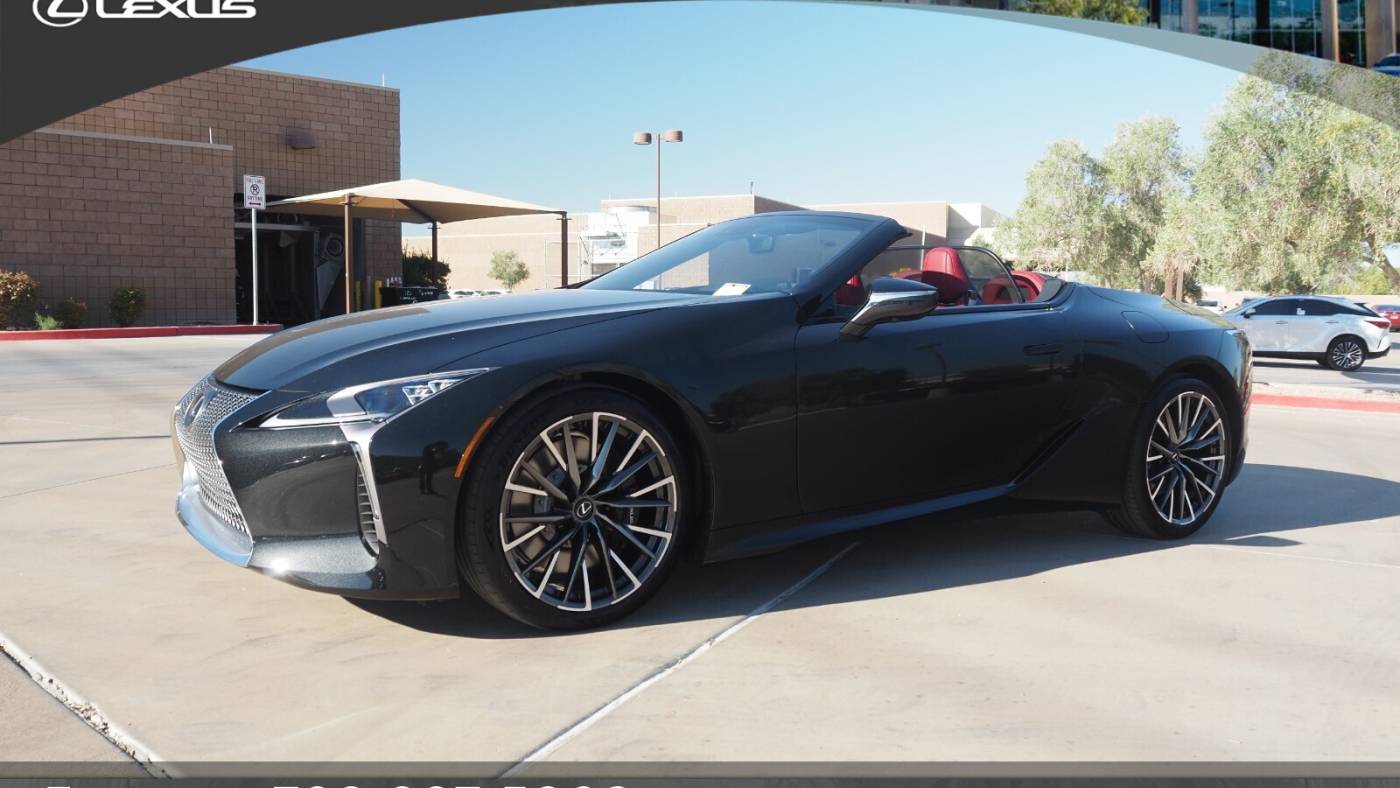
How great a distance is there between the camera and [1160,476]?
513cm

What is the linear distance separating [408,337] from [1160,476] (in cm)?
334

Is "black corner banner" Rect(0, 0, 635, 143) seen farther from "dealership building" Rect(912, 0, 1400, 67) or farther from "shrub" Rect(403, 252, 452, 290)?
"dealership building" Rect(912, 0, 1400, 67)

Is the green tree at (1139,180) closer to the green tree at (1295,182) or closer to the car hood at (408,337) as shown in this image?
the green tree at (1295,182)

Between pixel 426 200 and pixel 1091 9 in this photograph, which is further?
pixel 1091 9

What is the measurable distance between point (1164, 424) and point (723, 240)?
214 centimetres

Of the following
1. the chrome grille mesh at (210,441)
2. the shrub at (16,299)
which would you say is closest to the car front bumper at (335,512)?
the chrome grille mesh at (210,441)

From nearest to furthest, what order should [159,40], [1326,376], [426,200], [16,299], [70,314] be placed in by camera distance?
[1326,376] → [16,299] → [426,200] → [70,314] → [159,40]

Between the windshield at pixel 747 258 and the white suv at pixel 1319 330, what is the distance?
19671 millimetres

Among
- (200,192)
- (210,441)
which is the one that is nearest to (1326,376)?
(210,441)

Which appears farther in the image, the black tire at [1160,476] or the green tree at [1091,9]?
the green tree at [1091,9]

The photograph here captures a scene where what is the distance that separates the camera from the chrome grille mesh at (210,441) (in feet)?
11.9

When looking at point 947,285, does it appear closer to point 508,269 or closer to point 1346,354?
point 1346,354

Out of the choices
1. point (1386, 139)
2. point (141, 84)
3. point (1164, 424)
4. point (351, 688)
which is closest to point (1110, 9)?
point (1386, 139)

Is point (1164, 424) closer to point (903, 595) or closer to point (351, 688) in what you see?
point (903, 595)
